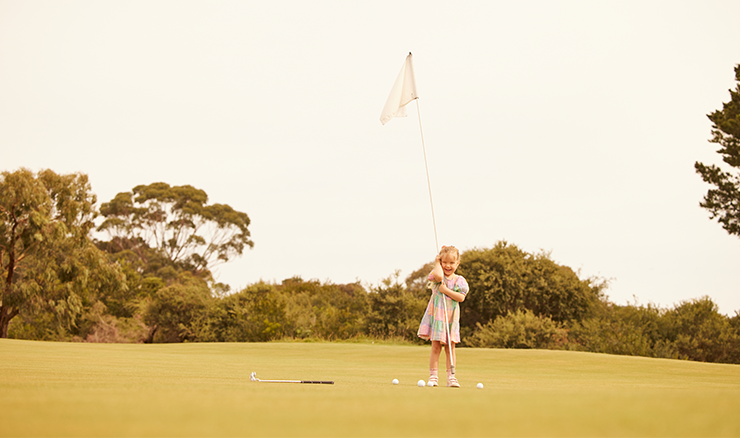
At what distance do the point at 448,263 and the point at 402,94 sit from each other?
11.8 feet

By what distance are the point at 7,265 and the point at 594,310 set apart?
3138 cm

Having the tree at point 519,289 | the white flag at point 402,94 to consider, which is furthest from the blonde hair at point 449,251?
the tree at point 519,289

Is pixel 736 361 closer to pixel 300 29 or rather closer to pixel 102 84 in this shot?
pixel 300 29

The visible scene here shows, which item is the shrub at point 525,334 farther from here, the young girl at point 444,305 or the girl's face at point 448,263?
Result: the girl's face at point 448,263

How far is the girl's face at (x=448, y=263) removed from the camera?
748 centimetres

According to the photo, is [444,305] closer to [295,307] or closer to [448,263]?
[448,263]

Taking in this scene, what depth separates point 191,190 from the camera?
175 ft

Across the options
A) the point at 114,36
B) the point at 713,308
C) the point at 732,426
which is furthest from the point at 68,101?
the point at 732,426

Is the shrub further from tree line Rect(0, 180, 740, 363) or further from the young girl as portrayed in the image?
the young girl

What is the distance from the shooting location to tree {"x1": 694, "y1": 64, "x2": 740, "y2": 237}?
26.8 meters

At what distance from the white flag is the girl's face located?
3.28 m

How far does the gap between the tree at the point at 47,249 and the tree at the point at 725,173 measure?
32.6 m

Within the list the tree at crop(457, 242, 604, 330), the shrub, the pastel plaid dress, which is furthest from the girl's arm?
the tree at crop(457, 242, 604, 330)

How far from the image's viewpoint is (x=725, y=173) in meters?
28.2
